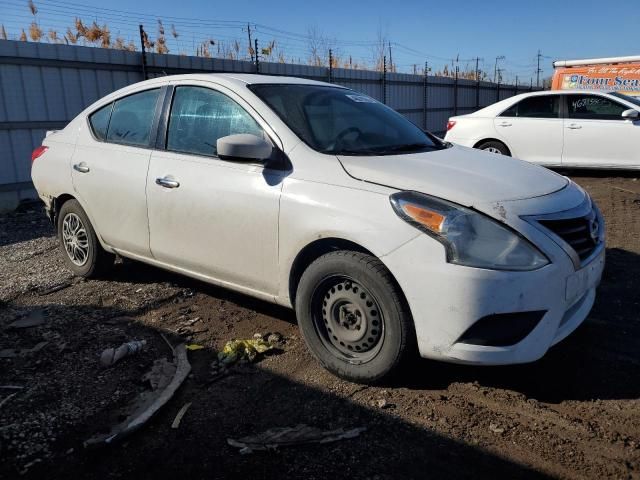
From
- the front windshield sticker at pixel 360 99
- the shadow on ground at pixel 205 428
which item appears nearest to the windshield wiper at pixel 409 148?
the front windshield sticker at pixel 360 99

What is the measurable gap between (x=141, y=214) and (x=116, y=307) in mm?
797

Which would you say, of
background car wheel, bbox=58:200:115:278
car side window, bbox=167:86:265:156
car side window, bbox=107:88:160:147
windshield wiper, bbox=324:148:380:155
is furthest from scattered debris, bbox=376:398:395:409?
background car wheel, bbox=58:200:115:278

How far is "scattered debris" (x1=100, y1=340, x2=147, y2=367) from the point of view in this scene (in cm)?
328

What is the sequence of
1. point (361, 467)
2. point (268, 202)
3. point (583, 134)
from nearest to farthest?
point (361, 467) → point (268, 202) → point (583, 134)

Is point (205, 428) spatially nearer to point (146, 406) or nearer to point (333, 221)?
point (146, 406)

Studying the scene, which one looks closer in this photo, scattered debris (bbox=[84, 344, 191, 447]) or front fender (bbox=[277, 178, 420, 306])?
scattered debris (bbox=[84, 344, 191, 447])

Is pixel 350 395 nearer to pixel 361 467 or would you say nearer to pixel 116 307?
pixel 361 467

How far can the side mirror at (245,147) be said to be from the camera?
3.17 metres

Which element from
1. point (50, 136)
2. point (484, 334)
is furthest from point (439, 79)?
point (484, 334)

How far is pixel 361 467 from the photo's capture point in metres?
2.32

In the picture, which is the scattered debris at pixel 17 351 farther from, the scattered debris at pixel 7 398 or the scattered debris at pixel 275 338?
the scattered debris at pixel 275 338

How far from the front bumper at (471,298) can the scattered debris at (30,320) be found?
2.67 meters

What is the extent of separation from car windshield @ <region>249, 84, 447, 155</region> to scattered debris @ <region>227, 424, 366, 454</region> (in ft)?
5.14

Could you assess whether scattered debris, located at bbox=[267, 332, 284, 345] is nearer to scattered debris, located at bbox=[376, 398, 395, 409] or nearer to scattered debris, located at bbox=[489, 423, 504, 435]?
scattered debris, located at bbox=[376, 398, 395, 409]
